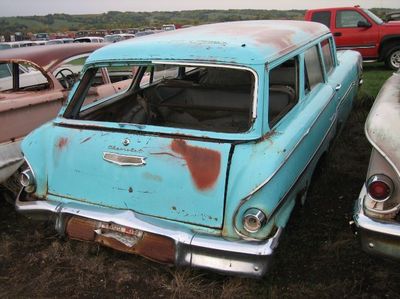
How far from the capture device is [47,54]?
191 inches

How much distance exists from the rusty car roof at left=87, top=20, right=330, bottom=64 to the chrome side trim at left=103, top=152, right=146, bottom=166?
0.78m

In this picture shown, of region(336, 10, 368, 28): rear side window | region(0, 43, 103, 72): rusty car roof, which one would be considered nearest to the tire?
region(336, 10, 368, 28): rear side window

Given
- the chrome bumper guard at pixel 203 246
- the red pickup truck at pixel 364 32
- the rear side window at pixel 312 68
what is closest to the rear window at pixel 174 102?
the rear side window at pixel 312 68

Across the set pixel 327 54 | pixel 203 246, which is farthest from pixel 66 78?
pixel 203 246

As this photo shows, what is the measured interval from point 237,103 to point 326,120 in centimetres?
82

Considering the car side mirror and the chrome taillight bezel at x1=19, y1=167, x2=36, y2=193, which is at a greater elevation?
the chrome taillight bezel at x1=19, y1=167, x2=36, y2=193

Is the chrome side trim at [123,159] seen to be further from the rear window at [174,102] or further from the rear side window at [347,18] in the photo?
the rear side window at [347,18]

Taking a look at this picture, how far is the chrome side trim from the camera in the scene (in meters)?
2.76

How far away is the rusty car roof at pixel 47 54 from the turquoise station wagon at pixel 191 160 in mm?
1392

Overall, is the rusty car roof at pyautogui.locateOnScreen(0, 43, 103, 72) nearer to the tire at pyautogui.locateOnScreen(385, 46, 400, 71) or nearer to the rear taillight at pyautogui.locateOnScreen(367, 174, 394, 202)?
the rear taillight at pyautogui.locateOnScreen(367, 174, 394, 202)

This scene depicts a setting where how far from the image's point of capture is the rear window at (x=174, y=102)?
3.54 m

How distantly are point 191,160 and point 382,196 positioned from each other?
1121mm

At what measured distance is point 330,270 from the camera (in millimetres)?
2967

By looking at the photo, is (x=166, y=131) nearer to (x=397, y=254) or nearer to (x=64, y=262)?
(x=64, y=262)
